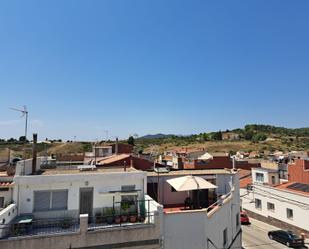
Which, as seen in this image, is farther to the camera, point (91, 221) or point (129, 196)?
point (129, 196)

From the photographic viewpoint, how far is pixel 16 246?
44.7 feet

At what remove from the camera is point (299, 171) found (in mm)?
40438

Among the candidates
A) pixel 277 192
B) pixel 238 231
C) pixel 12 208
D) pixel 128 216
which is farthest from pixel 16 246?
pixel 277 192

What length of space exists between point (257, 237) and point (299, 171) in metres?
13.0

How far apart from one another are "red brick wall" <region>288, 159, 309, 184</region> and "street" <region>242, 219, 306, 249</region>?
8323mm

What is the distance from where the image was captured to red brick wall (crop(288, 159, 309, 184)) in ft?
129

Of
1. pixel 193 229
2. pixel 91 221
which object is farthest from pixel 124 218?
pixel 193 229

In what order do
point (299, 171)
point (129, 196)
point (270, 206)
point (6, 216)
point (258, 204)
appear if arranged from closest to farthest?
point (6, 216) < point (129, 196) < point (270, 206) < point (299, 171) < point (258, 204)

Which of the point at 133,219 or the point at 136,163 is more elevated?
the point at 136,163

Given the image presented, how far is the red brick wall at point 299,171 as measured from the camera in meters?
39.3

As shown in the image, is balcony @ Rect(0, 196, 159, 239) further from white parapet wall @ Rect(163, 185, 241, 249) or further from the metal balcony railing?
white parapet wall @ Rect(163, 185, 241, 249)

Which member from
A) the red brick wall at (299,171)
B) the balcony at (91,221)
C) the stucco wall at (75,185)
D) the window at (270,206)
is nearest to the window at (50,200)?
the stucco wall at (75,185)

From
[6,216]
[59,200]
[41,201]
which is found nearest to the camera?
[6,216]

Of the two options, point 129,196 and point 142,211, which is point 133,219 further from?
point 129,196
